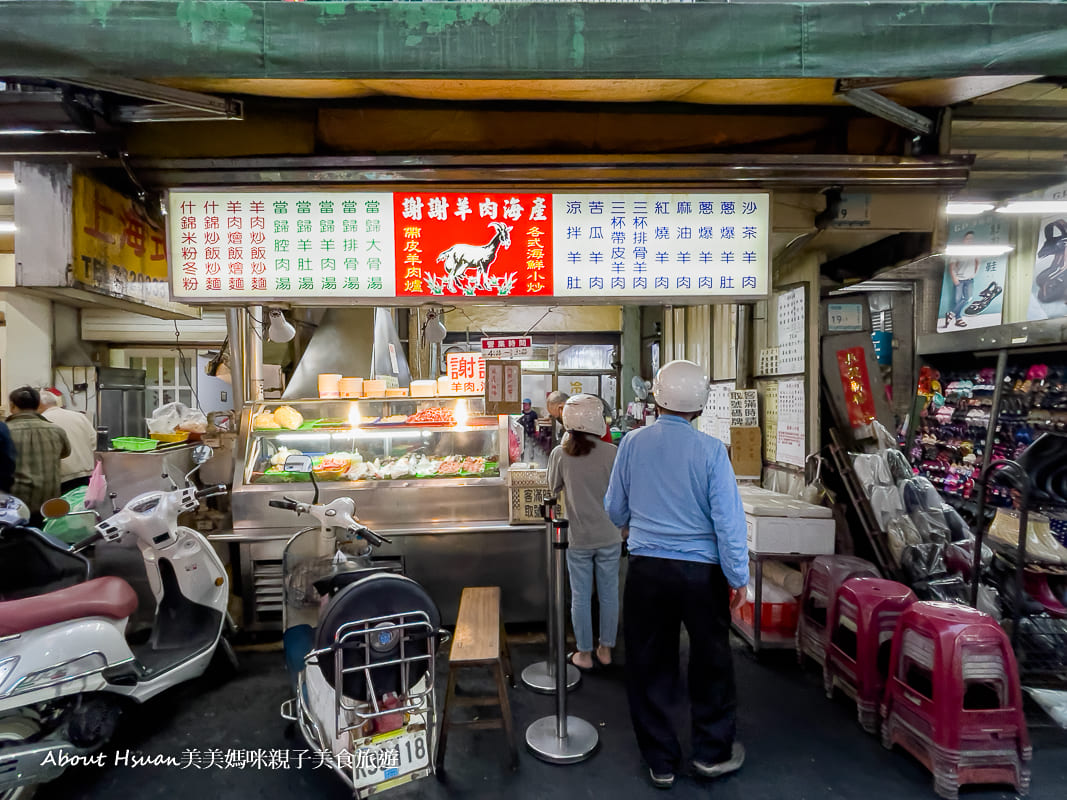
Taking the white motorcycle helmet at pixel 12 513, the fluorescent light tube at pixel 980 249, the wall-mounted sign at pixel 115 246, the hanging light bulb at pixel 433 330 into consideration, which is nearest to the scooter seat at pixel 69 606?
the white motorcycle helmet at pixel 12 513

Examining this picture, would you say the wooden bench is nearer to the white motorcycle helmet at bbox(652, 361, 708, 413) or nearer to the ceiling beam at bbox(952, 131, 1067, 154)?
the white motorcycle helmet at bbox(652, 361, 708, 413)

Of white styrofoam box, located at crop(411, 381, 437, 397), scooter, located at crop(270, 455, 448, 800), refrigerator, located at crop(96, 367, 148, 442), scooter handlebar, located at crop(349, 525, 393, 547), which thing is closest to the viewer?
scooter, located at crop(270, 455, 448, 800)

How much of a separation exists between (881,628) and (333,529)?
3.47 meters

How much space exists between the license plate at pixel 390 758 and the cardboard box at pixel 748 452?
12.5 ft

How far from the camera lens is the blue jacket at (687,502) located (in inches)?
110

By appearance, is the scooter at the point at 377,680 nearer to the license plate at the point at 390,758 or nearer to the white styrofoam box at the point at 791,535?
the license plate at the point at 390,758

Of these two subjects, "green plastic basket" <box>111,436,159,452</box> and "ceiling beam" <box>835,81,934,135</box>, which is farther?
"green plastic basket" <box>111,436,159,452</box>

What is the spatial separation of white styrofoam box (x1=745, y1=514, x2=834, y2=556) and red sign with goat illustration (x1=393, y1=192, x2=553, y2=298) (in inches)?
98.4

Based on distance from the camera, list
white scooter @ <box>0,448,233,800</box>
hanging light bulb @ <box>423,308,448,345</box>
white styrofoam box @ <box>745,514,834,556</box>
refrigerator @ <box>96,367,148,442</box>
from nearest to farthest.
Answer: white scooter @ <box>0,448,233,800</box>
white styrofoam box @ <box>745,514,834,556</box>
hanging light bulb @ <box>423,308,448,345</box>
refrigerator @ <box>96,367,148,442</box>

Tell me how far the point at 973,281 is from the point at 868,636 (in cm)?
605

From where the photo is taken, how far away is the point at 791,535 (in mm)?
4207

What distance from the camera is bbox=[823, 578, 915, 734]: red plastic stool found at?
3328 millimetres

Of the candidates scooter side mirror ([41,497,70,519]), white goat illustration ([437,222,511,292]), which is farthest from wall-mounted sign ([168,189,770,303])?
scooter side mirror ([41,497,70,519])

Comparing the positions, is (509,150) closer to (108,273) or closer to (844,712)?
(108,273)
